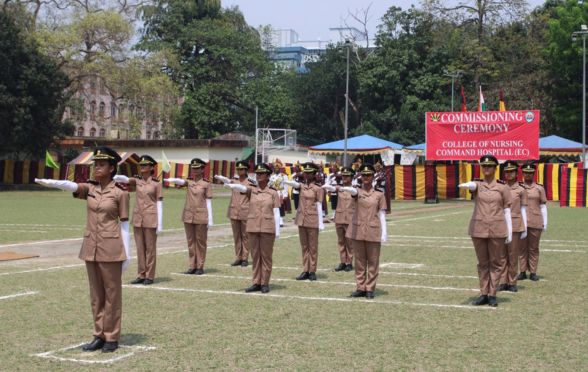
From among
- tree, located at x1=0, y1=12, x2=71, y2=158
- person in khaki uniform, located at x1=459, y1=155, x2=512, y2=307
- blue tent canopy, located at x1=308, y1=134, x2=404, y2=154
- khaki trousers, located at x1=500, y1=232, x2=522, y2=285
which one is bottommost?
khaki trousers, located at x1=500, y1=232, x2=522, y2=285

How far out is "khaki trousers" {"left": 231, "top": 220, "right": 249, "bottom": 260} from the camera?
14.4 m

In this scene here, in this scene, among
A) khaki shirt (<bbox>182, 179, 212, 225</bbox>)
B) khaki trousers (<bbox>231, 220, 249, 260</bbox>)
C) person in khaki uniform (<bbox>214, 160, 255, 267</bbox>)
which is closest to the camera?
khaki shirt (<bbox>182, 179, 212, 225</bbox>)

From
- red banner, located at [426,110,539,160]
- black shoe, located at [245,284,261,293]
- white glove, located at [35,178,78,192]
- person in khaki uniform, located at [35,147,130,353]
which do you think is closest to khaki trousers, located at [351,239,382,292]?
black shoe, located at [245,284,261,293]

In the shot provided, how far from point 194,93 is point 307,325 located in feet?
189

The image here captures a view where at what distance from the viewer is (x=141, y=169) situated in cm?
1250

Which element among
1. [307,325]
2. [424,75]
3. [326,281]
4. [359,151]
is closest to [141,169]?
[326,281]

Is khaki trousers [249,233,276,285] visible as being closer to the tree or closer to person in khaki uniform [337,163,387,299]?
person in khaki uniform [337,163,387,299]

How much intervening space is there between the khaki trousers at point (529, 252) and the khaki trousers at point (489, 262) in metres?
2.75

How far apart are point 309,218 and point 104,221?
19.5 ft

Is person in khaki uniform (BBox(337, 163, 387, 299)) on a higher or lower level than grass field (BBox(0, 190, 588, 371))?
higher

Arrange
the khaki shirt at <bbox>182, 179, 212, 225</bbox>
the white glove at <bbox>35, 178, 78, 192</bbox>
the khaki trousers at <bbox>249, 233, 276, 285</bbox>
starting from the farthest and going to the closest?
the khaki shirt at <bbox>182, 179, 212, 225</bbox>, the khaki trousers at <bbox>249, 233, 276, 285</bbox>, the white glove at <bbox>35, 178, 78, 192</bbox>

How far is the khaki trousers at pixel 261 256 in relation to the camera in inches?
443

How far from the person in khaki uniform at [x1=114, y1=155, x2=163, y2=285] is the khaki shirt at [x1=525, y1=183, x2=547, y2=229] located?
6110mm

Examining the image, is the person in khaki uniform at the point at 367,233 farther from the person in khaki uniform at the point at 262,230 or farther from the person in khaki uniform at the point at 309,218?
the person in khaki uniform at the point at 309,218
